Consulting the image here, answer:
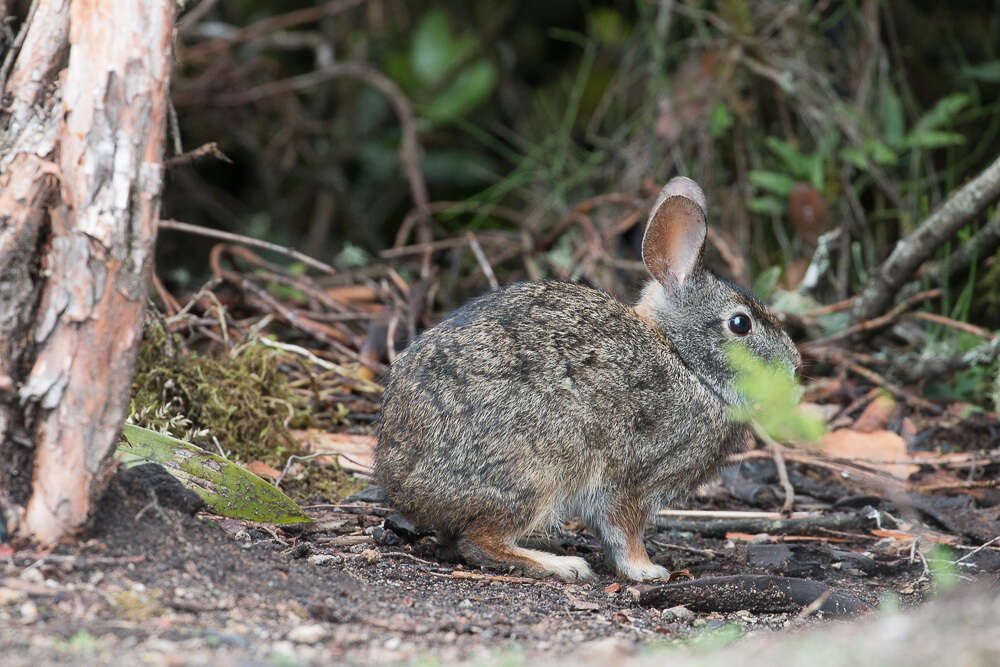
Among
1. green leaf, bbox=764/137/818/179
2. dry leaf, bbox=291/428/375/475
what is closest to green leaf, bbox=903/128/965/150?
green leaf, bbox=764/137/818/179

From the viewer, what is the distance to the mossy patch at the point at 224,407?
546 centimetres

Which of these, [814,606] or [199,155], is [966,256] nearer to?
[814,606]

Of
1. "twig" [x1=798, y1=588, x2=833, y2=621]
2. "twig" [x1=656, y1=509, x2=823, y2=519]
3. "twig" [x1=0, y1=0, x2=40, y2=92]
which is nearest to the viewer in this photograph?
"twig" [x1=798, y1=588, x2=833, y2=621]

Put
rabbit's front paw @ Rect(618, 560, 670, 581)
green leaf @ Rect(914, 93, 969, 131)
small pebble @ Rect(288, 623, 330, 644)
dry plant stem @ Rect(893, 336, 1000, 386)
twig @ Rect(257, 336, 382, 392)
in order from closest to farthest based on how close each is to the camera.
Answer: small pebble @ Rect(288, 623, 330, 644), rabbit's front paw @ Rect(618, 560, 670, 581), twig @ Rect(257, 336, 382, 392), dry plant stem @ Rect(893, 336, 1000, 386), green leaf @ Rect(914, 93, 969, 131)

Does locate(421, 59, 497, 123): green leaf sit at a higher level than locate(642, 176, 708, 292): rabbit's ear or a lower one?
higher

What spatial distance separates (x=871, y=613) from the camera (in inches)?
171

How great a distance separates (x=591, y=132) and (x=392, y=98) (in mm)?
1749

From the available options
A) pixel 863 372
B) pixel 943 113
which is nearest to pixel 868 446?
pixel 863 372

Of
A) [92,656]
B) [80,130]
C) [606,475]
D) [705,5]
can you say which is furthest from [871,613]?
[705,5]

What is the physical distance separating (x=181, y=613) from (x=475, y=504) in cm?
162

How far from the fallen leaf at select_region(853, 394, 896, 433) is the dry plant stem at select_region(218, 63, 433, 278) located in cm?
311

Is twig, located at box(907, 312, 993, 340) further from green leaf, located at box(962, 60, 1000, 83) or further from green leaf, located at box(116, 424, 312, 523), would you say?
green leaf, located at box(116, 424, 312, 523)

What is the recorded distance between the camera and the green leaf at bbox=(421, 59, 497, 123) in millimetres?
9789

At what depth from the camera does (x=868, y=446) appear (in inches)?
252
